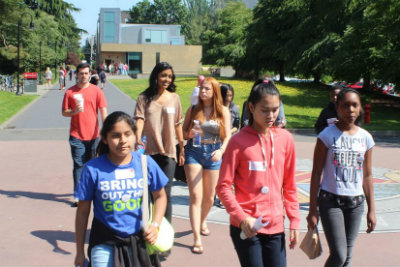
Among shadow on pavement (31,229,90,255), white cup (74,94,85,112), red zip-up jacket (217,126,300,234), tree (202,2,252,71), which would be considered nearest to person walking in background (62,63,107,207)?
white cup (74,94,85,112)

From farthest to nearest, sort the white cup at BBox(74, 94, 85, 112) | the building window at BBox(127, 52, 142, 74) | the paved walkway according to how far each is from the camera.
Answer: the building window at BBox(127, 52, 142, 74) < the white cup at BBox(74, 94, 85, 112) < the paved walkway

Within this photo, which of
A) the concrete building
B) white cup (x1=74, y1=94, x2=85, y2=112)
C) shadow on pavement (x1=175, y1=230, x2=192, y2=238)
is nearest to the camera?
shadow on pavement (x1=175, y1=230, x2=192, y2=238)

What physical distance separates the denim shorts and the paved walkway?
87 cm

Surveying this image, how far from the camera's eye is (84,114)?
673 centimetres

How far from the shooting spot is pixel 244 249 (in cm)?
308

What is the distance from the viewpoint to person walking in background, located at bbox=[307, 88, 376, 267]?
3.59 m

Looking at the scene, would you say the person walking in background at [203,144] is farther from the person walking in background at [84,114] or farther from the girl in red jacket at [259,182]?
the girl in red jacket at [259,182]

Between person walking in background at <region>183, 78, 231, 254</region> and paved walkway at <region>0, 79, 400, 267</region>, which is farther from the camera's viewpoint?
person walking in background at <region>183, 78, 231, 254</region>

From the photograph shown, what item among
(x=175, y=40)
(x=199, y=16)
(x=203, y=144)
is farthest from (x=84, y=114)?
(x=199, y=16)

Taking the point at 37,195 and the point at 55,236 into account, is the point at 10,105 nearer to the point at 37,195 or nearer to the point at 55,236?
the point at 37,195

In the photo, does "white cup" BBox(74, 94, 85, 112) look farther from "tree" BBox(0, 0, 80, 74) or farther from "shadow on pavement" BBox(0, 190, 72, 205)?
"tree" BBox(0, 0, 80, 74)

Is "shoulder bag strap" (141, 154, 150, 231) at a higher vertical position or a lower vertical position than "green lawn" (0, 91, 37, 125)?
higher

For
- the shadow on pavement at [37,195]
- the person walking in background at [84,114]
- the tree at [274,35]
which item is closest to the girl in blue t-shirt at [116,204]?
the person walking in background at [84,114]

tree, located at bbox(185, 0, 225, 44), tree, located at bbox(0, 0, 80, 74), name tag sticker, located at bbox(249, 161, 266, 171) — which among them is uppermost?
tree, located at bbox(185, 0, 225, 44)
